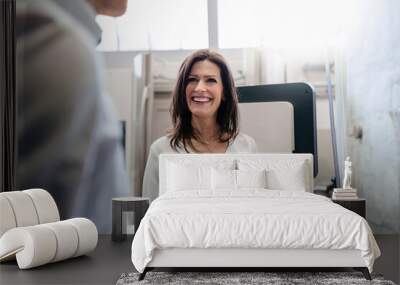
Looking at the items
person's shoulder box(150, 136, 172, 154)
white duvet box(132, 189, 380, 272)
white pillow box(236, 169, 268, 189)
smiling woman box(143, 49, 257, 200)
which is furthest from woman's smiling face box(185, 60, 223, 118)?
white duvet box(132, 189, 380, 272)

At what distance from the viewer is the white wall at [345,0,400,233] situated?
558 cm

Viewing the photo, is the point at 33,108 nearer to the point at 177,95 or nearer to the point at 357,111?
the point at 177,95

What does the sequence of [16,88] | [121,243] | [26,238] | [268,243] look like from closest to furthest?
[268,243]
[26,238]
[121,243]
[16,88]

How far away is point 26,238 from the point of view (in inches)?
164

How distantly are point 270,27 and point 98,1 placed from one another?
1642mm

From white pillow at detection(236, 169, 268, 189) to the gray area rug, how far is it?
1.10 metres

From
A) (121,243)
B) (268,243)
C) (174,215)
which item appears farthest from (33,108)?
(268,243)

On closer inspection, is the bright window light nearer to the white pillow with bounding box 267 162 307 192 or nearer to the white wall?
the white wall

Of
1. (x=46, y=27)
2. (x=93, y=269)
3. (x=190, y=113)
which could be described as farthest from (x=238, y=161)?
(x=46, y=27)

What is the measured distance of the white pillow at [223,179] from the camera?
4.97m

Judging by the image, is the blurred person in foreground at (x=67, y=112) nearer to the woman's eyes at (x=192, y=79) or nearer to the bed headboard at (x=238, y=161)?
the bed headboard at (x=238, y=161)

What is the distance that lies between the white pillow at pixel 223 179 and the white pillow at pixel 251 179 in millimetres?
41

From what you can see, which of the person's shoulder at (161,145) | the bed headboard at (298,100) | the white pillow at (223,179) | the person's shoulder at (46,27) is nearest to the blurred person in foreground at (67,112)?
the person's shoulder at (46,27)

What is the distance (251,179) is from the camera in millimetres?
4980
